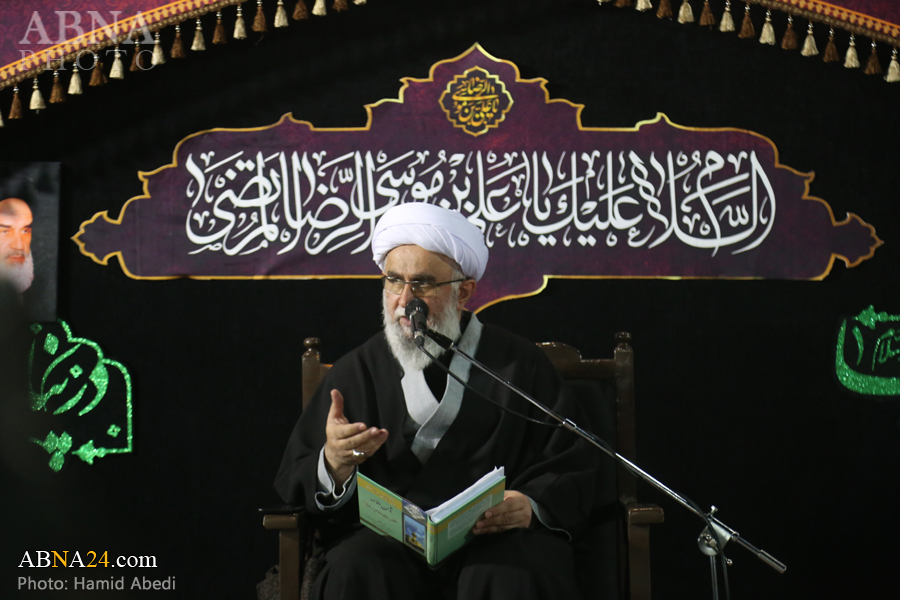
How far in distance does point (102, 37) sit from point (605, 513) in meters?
2.39

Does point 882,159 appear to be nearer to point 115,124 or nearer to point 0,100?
point 115,124

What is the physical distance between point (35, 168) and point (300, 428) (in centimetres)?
163

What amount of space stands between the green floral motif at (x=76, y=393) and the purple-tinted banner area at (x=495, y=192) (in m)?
0.35

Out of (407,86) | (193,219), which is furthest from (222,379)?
(407,86)

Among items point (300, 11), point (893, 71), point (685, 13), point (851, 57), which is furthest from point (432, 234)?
point (893, 71)

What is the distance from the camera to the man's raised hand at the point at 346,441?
1804 mm

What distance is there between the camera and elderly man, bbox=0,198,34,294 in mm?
3020

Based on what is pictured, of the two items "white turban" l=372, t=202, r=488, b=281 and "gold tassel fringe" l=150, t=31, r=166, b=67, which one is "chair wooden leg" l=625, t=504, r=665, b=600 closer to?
"white turban" l=372, t=202, r=488, b=281

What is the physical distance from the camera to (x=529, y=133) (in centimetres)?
307

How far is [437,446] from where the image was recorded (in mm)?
2094

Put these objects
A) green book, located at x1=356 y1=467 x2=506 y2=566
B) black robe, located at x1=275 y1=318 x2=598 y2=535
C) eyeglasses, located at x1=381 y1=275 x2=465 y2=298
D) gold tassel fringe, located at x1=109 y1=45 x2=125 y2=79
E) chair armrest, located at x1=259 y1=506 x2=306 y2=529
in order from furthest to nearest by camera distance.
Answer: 1. gold tassel fringe, located at x1=109 y1=45 x2=125 y2=79
2. eyeglasses, located at x1=381 y1=275 x2=465 y2=298
3. black robe, located at x1=275 y1=318 x2=598 y2=535
4. chair armrest, located at x1=259 y1=506 x2=306 y2=529
5. green book, located at x1=356 y1=467 x2=506 y2=566

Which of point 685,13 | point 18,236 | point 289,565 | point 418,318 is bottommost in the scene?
point 289,565

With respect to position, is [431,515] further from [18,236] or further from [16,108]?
[16,108]

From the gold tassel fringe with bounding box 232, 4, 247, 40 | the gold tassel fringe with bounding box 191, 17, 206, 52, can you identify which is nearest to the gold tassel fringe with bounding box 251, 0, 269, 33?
the gold tassel fringe with bounding box 232, 4, 247, 40
